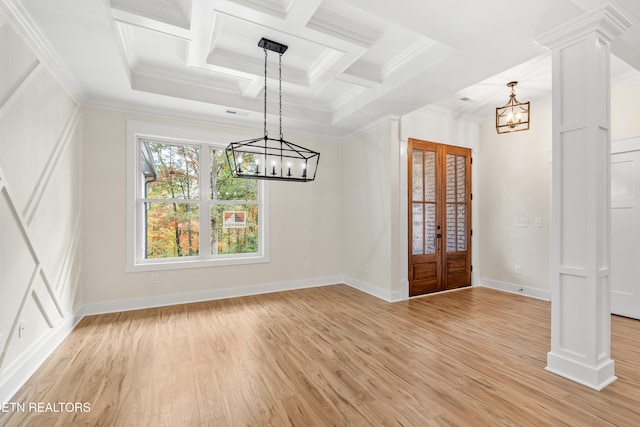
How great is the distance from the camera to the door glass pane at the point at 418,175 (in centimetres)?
462

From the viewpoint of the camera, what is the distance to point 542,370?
233 centimetres

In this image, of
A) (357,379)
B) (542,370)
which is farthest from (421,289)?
(357,379)

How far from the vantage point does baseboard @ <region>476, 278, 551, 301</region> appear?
429 centimetres

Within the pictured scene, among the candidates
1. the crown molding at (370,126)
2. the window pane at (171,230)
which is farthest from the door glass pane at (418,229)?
the window pane at (171,230)

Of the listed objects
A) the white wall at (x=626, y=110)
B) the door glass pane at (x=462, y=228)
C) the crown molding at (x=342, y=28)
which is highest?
the crown molding at (x=342, y=28)

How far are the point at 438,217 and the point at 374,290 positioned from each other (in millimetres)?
1613

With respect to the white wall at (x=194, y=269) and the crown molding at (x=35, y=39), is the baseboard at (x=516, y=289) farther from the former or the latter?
the crown molding at (x=35, y=39)

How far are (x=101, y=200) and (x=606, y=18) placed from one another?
5.30 metres

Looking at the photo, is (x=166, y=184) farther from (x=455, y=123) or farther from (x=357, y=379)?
(x=455, y=123)

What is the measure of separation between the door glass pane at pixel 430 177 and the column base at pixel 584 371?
9.16ft

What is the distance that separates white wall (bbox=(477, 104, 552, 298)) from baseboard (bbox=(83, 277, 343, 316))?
2.75 meters

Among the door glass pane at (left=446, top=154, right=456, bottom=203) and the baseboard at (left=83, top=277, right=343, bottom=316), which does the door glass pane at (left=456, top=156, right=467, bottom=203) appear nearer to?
the door glass pane at (left=446, top=154, right=456, bottom=203)

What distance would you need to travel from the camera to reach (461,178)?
5.06m

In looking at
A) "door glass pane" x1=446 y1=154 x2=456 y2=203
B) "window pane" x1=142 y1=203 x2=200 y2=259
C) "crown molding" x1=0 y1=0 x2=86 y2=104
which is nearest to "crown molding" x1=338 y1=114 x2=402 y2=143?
"door glass pane" x1=446 y1=154 x2=456 y2=203
